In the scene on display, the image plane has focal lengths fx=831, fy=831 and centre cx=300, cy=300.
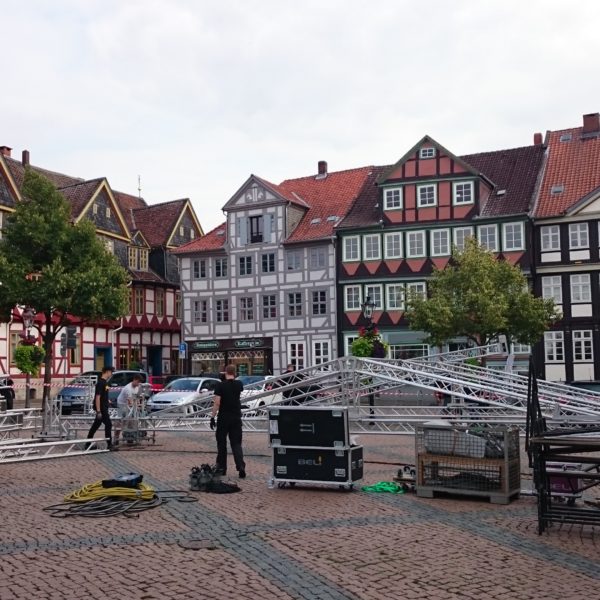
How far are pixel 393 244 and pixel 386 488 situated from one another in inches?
1346

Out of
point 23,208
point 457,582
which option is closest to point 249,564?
point 457,582

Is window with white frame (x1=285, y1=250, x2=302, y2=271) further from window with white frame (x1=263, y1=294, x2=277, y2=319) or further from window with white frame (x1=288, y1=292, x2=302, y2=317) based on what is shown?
window with white frame (x1=263, y1=294, x2=277, y2=319)

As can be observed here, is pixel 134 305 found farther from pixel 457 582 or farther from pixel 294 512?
pixel 457 582

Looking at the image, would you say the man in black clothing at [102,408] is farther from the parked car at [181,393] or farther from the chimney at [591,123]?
the chimney at [591,123]

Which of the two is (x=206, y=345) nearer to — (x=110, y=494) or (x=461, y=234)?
(x=461, y=234)

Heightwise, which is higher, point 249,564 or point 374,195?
point 374,195

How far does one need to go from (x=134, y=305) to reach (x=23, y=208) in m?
20.1

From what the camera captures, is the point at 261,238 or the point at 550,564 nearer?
the point at 550,564

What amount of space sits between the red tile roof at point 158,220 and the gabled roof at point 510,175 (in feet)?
70.6

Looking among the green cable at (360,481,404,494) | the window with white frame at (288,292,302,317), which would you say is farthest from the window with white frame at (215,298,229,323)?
the green cable at (360,481,404,494)

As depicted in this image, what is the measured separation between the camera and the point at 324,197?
50.7m

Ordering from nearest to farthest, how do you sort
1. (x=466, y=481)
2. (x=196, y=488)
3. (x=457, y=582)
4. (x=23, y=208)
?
(x=457, y=582), (x=466, y=481), (x=196, y=488), (x=23, y=208)

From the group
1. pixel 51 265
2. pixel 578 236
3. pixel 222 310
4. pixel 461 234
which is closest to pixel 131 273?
pixel 222 310

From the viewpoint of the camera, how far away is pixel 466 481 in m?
11.3
